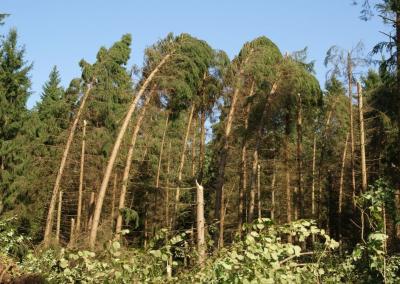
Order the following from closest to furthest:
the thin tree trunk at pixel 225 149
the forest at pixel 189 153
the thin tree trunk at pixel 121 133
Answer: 1. the forest at pixel 189 153
2. the thin tree trunk at pixel 121 133
3. the thin tree trunk at pixel 225 149

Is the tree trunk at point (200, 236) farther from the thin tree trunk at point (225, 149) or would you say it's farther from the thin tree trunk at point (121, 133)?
the thin tree trunk at point (225, 149)

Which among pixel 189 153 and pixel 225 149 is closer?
pixel 225 149

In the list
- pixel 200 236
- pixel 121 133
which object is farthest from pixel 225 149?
pixel 200 236

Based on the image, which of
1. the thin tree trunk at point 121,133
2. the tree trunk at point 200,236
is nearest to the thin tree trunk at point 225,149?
the thin tree trunk at point 121,133

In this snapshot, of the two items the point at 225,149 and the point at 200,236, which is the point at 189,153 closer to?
the point at 225,149

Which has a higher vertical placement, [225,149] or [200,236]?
[225,149]

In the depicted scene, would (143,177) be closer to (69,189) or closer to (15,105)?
(69,189)

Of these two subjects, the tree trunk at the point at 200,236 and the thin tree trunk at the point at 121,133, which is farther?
the thin tree trunk at the point at 121,133

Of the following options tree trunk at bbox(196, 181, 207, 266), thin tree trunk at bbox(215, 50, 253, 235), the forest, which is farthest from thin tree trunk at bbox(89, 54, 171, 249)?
tree trunk at bbox(196, 181, 207, 266)

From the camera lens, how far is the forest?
562cm

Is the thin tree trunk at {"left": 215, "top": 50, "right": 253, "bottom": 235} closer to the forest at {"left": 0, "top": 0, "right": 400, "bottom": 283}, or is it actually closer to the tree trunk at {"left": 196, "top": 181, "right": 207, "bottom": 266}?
the forest at {"left": 0, "top": 0, "right": 400, "bottom": 283}

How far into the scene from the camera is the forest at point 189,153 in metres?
5.62

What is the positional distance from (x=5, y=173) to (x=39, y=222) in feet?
17.0

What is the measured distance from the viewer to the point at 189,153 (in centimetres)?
3484
